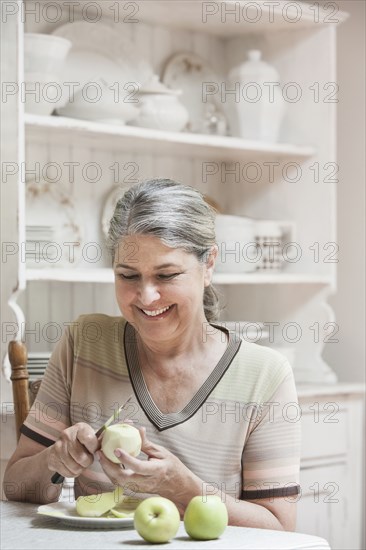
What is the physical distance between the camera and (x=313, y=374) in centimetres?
349

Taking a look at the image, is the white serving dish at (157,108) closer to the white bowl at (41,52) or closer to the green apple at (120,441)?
the white bowl at (41,52)

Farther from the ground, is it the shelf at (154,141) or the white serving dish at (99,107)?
the white serving dish at (99,107)

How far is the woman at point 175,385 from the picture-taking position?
81.7 inches

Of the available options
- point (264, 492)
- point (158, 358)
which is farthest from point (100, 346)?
point (264, 492)

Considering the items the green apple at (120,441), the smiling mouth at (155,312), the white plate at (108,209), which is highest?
the white plate at (108,209)

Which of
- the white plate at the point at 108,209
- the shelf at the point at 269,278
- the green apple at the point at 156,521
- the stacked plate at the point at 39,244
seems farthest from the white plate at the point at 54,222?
the green apple at the point at 156,521

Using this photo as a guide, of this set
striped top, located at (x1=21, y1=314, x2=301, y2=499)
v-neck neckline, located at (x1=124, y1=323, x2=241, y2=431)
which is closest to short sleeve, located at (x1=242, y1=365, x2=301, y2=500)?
striped top, located at (x1=21, y1=314, x2=301, y2=499)

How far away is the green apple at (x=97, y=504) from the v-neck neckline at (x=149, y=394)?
0.35 metres

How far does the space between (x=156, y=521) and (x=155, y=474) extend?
0.63ft

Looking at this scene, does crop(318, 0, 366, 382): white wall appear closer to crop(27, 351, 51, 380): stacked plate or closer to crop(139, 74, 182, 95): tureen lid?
crop(139, 74, 182, 95): tureen lid

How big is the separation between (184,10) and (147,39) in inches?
8.4

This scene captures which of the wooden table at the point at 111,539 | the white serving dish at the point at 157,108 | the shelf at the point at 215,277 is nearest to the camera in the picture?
the wooden table at the point at 111,539

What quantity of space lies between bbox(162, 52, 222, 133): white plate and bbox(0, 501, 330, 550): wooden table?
2085mm

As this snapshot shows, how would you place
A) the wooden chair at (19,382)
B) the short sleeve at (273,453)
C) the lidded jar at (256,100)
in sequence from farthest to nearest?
the lidded jar at (256,100) < the wooden chair at (19,382) < the short sleeve at (273,453)
